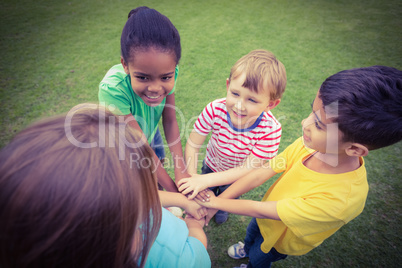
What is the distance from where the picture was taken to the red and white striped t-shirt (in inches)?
54.3

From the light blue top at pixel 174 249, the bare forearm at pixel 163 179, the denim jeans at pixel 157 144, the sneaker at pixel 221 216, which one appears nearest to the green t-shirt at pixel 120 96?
the bare forearm at pixel 163 179

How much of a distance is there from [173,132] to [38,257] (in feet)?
4.30

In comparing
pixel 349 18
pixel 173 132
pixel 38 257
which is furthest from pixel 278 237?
pixel 349 18

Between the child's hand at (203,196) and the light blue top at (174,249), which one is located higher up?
the light blue top at (174,249)

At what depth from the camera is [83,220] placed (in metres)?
0.51

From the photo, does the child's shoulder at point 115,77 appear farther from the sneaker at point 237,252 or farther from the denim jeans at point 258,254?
the sneaker at point 237,252

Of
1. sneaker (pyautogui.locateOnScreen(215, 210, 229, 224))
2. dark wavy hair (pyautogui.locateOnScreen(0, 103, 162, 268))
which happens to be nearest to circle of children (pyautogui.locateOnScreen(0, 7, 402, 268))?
dark wavy hair (pyautogui.locateOnScreen(0, 103, 162, 268))

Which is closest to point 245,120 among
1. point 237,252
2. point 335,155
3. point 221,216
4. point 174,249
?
point 335,155

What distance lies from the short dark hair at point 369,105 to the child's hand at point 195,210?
98cm

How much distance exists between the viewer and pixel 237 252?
1883 mm

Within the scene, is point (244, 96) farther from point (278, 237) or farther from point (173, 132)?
point (278, 237)

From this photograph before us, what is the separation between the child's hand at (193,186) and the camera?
1436mm

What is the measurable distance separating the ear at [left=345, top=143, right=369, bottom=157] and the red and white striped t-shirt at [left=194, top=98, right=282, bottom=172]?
1.51 ft

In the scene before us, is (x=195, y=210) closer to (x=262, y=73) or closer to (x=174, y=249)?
(x=174, y=249)
